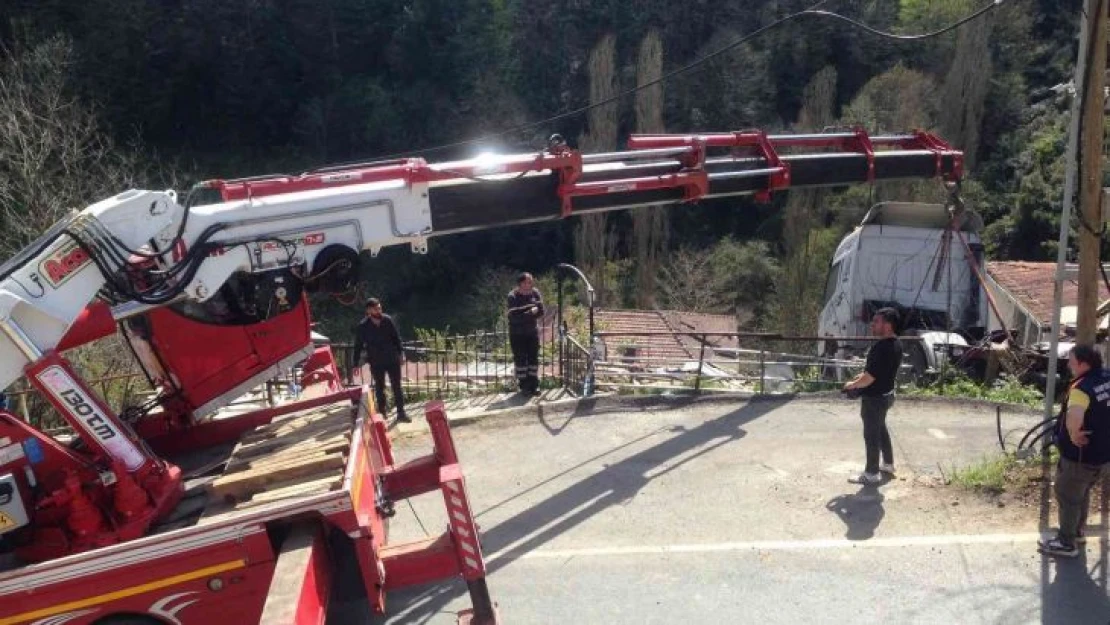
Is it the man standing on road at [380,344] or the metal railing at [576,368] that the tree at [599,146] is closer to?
the metal railing at [576,368]

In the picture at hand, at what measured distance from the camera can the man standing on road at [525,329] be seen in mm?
11797

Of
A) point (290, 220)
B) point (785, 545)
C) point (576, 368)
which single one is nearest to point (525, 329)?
point (576, 368)

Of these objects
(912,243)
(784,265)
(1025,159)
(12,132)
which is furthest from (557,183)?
(1025,159)

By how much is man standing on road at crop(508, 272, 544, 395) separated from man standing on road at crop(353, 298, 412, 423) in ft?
5.19

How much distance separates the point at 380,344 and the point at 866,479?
230 inches

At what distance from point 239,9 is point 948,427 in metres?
40.4

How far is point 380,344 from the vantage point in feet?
36.4

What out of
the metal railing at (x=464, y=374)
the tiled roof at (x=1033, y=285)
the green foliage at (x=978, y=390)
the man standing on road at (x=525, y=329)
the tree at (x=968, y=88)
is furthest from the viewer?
the tree at (x=968, y=88)

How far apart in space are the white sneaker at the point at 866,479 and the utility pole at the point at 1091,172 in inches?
87.0

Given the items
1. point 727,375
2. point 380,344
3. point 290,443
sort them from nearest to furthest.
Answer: point 290,443 → point 380,344 → point 727,375

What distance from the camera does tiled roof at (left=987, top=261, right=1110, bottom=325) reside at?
61.0 feet

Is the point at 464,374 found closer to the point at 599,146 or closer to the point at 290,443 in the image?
the point at 290,443

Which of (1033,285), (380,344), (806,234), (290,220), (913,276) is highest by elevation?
(290,220)

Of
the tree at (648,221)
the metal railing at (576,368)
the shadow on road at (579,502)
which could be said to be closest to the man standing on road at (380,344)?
the shadow on road at (579,502)
